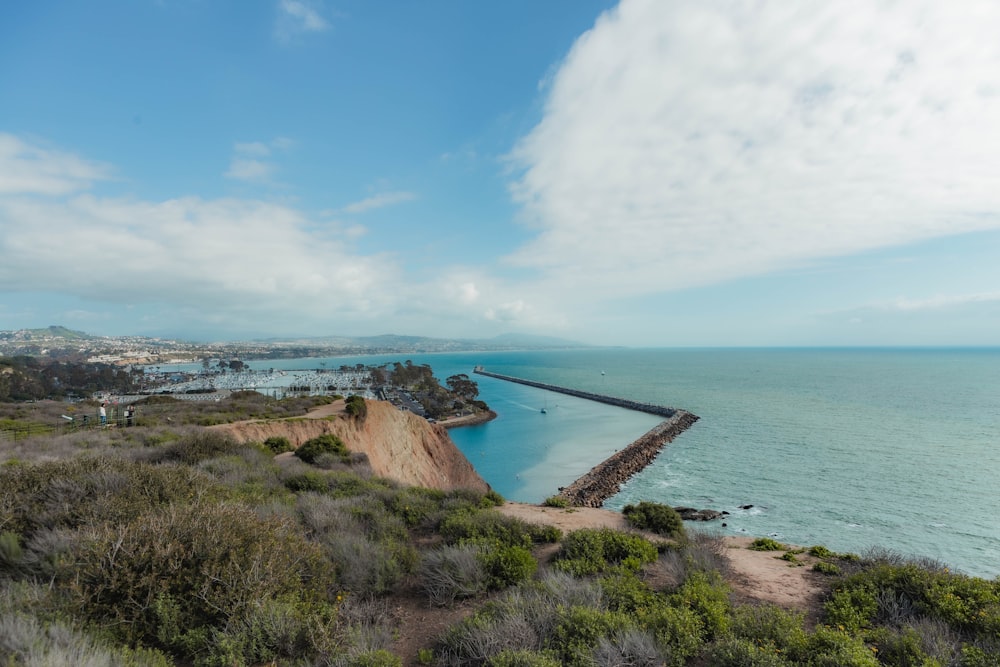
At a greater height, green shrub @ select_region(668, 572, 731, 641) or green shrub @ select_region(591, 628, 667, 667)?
green shrub @ select_region(591, 628, 667, 667)

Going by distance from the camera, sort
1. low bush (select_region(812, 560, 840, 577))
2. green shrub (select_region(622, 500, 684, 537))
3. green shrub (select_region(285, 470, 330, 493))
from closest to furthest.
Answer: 1. low bush (select_region(812, 560, 840, 577))
2. green shrub (select_region(622, 500, 684, 537))
3. green shrub (select_region(285, 470, 330, 493))

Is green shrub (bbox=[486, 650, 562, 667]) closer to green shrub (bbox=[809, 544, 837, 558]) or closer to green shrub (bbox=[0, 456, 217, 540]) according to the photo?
green shrub (bbox=[0, 456, 217, 540])

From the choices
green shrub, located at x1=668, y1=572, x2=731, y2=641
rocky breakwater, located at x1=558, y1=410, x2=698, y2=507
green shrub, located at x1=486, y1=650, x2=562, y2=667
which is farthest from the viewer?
rocky breakwater, located at x1=558, y1=410, x2=698, y2=507

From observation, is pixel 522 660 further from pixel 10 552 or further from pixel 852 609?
pixel 10 552

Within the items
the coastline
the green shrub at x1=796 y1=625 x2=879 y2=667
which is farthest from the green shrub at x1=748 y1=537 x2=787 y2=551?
the coastline

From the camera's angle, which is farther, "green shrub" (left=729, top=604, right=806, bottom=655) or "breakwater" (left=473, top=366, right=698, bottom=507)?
"breakwater" (left=473, top=366, right=698, bottom=507)

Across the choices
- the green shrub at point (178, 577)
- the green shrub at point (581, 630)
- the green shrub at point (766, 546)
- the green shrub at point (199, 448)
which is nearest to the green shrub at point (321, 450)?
the green shrub at point (199, 448)

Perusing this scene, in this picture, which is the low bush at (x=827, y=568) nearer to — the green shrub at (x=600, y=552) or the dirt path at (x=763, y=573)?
the dirt path at (x=763, y=573)
